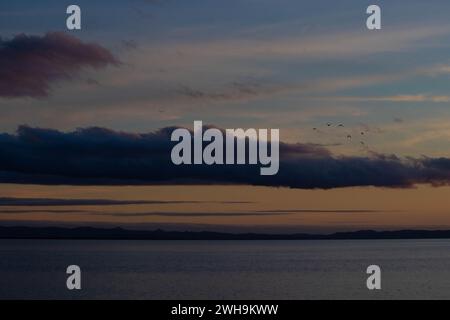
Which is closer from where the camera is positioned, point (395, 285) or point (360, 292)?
point (360, 292)

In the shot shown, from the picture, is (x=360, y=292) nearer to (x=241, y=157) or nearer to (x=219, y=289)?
(x=219, y=289)

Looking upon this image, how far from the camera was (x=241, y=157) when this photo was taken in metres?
36.4

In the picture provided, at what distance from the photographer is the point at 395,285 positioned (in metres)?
104

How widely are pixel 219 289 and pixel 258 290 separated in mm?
6249

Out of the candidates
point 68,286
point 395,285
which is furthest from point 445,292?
point 68,286
